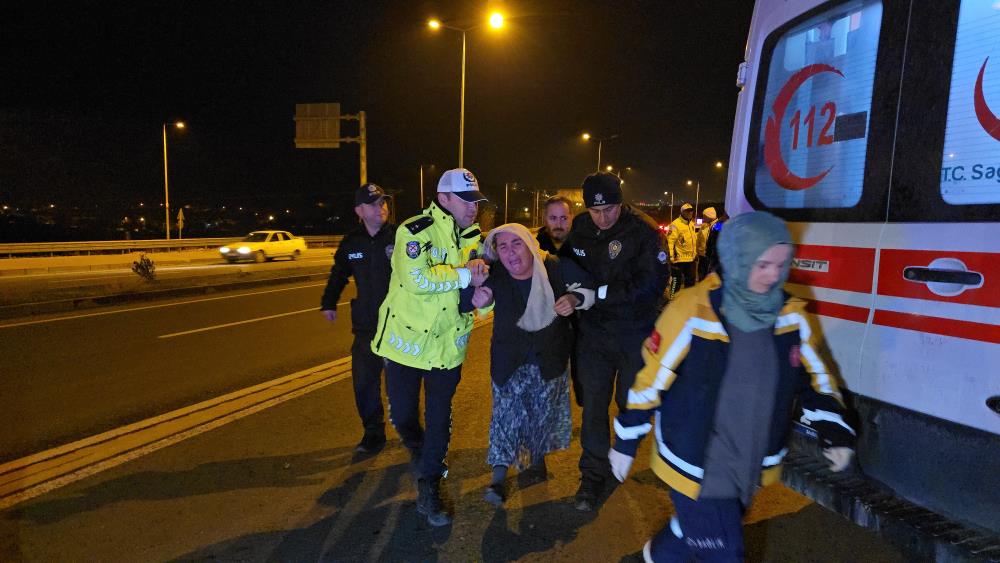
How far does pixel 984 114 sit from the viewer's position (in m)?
2.13

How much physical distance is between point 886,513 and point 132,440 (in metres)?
4.82

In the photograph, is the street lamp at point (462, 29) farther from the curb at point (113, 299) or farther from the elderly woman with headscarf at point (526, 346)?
the elderly woman with headscarf at point (526, 346)

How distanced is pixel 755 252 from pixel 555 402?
1996 millimetres

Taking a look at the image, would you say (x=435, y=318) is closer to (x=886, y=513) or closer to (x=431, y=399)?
(x=431, y=399)

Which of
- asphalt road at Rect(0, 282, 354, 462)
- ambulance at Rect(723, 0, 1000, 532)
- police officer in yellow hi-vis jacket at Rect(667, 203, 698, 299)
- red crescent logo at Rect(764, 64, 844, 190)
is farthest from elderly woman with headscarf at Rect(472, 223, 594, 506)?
police officer in yellow hi-vis jacket at Rect(667, 203, 698, 299)

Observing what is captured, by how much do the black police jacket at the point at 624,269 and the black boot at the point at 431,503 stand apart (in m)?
1.31

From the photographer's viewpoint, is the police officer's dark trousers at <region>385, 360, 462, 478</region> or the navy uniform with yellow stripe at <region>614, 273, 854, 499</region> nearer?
the navy uniform with yellow stripe at <region>614, 273, 854, 499</region>

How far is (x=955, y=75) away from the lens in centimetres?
222

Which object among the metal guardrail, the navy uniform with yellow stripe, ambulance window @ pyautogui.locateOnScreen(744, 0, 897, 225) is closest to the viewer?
the navy uniform with yellow stripe

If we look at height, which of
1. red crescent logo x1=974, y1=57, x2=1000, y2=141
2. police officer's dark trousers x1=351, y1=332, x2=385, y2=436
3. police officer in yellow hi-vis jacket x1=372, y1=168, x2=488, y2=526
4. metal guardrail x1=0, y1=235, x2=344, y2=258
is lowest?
metal guardrail x1=0, y1=235, x2=344, y2=258

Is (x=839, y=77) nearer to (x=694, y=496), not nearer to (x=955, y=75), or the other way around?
(x=955, y=75)

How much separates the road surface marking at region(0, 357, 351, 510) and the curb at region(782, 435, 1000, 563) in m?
4.22

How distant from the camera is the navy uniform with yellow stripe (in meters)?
2.07

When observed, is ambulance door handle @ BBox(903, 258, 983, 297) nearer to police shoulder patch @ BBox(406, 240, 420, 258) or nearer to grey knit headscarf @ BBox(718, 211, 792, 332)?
grey knit headscarf @ BBox(718, 211, 792, 332)
